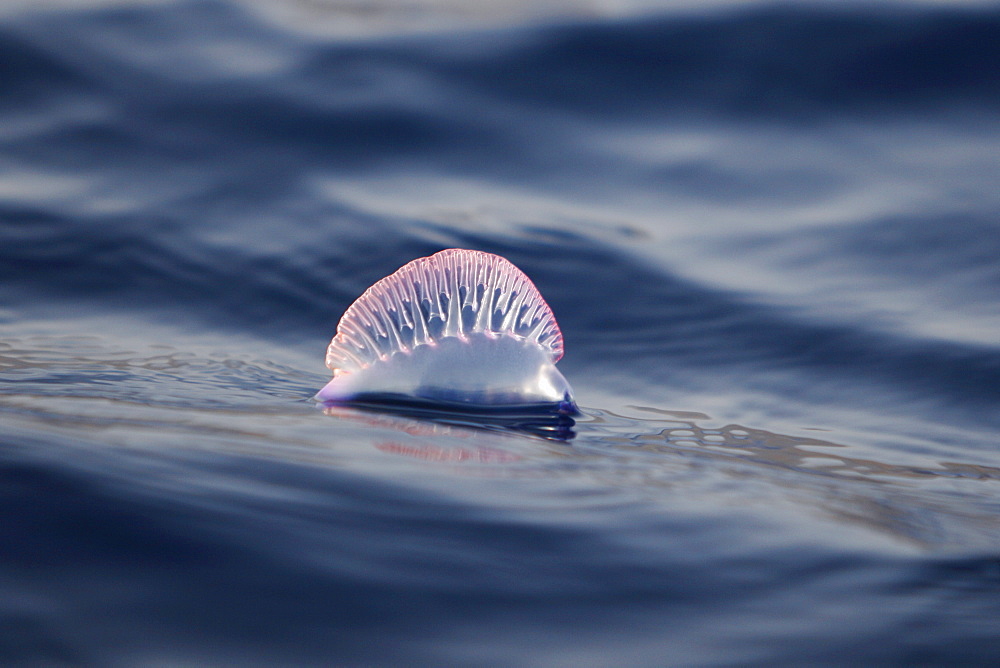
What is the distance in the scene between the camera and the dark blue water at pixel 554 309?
1387 millimetres

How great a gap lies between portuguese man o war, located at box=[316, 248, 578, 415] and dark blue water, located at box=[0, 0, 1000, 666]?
0.13m

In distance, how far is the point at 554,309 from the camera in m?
3.71

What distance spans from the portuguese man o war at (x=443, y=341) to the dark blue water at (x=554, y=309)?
0.43ft

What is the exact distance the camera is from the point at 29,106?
5.14m

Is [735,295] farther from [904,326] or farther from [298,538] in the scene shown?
[298,538]

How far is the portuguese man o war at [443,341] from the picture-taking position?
2256 millimetres

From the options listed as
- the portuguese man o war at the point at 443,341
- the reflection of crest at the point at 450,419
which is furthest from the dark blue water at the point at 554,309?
the portuguese man o war at the point at 443,341

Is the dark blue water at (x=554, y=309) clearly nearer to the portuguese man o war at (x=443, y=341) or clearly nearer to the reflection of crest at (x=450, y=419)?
the reflection of crest at (x=450, y=419)

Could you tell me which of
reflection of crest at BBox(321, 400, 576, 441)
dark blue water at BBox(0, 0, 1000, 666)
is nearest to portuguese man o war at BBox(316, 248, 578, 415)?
Result: reflection of crest at BBox(321, 400, 576, 441)

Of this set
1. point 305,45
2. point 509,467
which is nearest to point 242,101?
point 305,45

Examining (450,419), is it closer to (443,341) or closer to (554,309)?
(443,341)

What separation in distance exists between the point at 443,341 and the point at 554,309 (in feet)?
4.87

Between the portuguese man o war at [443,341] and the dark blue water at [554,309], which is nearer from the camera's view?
Answer: the dark blue water at [554,309]

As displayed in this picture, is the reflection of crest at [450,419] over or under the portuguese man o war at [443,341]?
under
